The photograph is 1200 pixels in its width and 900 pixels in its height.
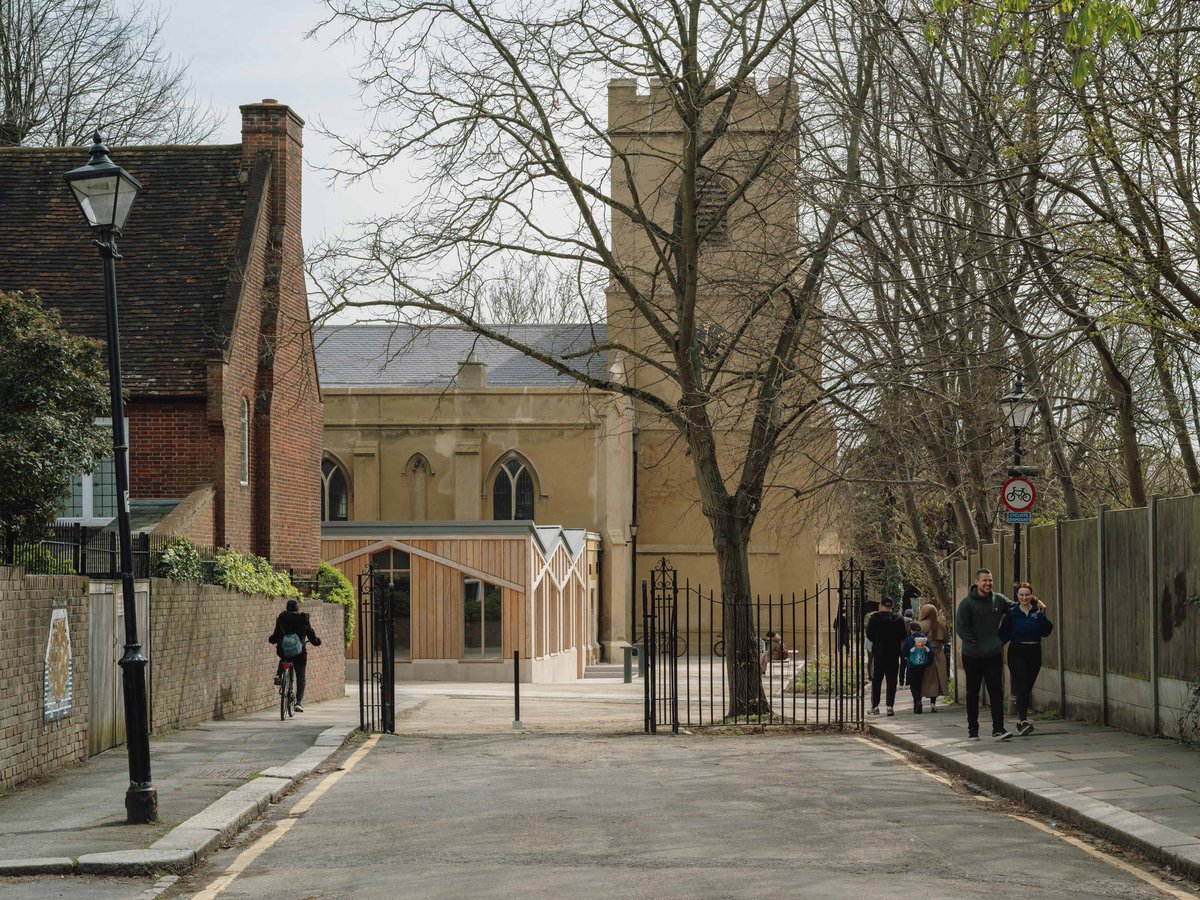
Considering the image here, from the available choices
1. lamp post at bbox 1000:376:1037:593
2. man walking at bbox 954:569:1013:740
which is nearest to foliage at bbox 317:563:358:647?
lamp post at bbox 1000:376:1037:593

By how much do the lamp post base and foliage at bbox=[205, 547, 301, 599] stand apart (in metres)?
12.0

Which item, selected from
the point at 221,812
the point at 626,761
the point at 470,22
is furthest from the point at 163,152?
the point at 221,812

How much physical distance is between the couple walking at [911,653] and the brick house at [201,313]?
33.2 feet

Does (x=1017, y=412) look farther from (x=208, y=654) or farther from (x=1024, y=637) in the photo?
(x=208, y=654)

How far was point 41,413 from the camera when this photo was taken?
1888cm

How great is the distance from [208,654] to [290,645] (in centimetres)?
155

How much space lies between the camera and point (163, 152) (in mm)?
30812

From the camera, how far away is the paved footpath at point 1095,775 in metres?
9.68

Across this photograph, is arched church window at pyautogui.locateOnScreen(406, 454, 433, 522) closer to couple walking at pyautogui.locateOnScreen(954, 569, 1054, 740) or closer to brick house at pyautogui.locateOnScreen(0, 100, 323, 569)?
brick house at pyautogui.locateOnScreen(0, 100, 323, 569)

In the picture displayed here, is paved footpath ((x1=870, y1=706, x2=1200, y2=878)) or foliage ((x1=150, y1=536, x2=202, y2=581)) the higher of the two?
foliage ((x1=150, y1=536, x2=202, y2=581))

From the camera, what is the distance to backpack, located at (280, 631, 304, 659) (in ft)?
72.3

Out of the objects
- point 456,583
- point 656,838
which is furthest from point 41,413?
point 456,583

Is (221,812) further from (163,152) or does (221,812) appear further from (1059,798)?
(163,152)

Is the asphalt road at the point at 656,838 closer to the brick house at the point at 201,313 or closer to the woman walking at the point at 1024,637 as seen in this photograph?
the woman walking at the point at 1024,637
